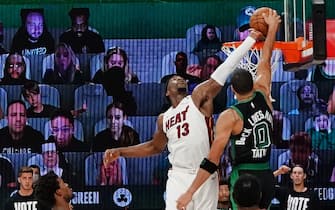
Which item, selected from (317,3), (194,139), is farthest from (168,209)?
(317,3)

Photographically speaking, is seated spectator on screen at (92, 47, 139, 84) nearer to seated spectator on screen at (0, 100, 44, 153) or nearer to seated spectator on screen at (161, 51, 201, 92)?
seated spectator on screen at (161, 51, 201, 92)

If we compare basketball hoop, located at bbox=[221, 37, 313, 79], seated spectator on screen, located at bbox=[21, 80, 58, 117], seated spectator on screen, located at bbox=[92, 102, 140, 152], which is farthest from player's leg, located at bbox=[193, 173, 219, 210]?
seated spectator on screen, located at bbox=[21, 80, 58, 117]

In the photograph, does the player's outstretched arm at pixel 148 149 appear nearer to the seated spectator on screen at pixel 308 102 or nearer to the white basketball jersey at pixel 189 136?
the white basketball jersey at pixel 189 136

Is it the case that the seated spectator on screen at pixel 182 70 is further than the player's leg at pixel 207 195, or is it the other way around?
the seated spectator on screen at pixel 182 70

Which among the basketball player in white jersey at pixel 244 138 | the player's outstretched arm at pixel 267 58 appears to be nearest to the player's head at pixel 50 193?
the basketball player in white jersey at pixel 244 138

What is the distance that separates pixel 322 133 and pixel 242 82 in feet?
17.1

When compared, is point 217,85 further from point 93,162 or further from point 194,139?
point 93,162

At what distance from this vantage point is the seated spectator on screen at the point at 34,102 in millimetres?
12289

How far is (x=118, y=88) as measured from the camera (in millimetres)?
12391

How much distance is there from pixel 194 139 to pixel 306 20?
6.56 ft

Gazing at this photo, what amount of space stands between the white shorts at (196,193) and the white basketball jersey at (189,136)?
86 millimetres

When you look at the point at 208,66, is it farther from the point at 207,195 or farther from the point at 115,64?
the point at 207,195

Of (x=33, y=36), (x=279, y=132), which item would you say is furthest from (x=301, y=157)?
(x=33, y=36)

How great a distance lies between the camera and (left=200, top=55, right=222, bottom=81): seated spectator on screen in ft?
40.7
